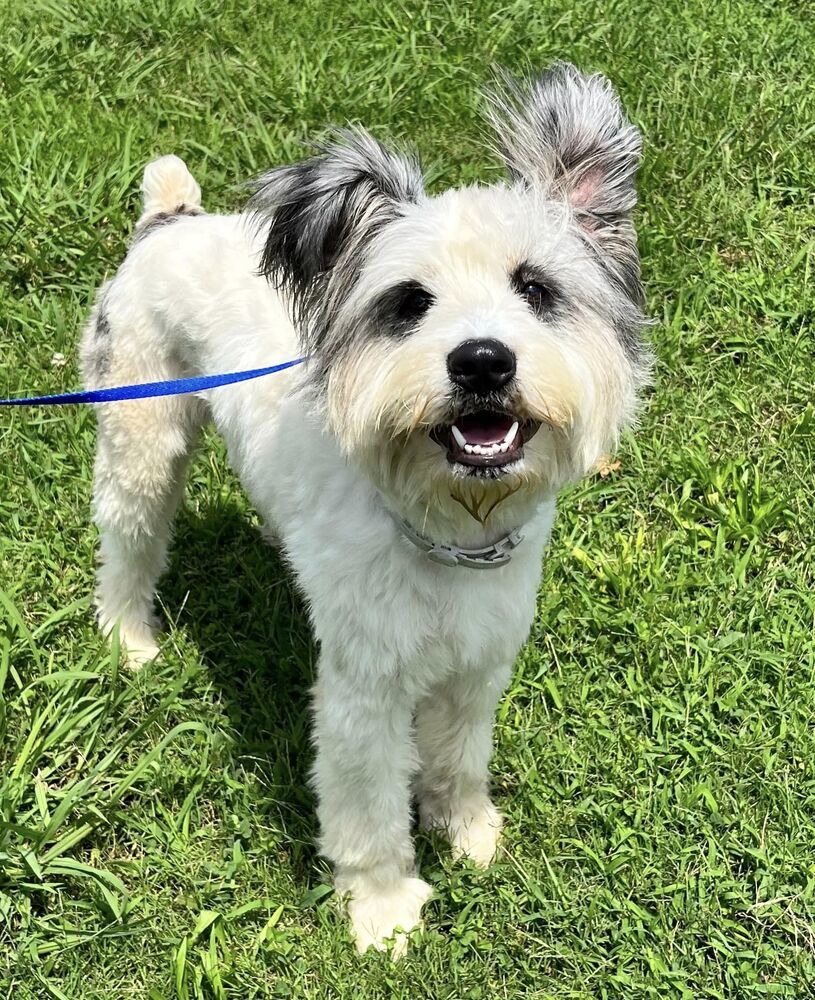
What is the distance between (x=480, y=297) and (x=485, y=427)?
0.99 ft

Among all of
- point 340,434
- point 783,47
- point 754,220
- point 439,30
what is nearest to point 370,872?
point 340,434

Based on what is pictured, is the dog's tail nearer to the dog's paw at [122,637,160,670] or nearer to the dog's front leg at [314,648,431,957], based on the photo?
the dog's paw at [122,637,160,670]

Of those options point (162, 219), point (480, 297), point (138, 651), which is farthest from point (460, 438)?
point (138, 651)

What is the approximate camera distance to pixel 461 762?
344 cm

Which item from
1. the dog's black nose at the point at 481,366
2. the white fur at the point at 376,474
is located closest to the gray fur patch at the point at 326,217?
the white fur at the point at 376,474

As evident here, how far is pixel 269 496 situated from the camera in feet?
10.7

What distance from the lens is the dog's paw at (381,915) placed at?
3.33 m

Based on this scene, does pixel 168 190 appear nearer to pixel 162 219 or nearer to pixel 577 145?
pixel 162 219

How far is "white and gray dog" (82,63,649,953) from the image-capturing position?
238 centimetres

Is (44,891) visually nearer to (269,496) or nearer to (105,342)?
(269,496)

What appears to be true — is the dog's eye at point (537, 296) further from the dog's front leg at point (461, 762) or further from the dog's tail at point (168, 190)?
the dog's tail at point (168, 190)

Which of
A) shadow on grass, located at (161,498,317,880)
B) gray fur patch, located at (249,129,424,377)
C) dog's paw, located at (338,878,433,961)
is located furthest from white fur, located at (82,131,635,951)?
shadow on grass, located at (161,498,317,880)

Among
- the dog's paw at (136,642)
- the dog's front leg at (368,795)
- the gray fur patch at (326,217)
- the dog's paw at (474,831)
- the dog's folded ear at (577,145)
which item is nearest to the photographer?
the gray fur patch at (326,217)

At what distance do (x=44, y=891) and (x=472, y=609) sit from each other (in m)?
1.77
